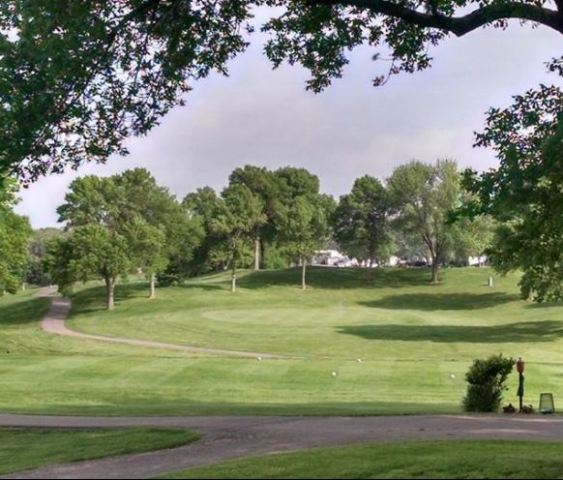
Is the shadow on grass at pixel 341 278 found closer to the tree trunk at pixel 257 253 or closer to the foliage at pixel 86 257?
the tree trunk at pixel 257 253

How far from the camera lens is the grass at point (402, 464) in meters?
7.43

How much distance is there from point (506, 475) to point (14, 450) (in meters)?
9.30

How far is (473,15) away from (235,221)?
70.5 metres

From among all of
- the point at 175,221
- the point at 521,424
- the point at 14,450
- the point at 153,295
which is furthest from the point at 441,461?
the point at 175,221

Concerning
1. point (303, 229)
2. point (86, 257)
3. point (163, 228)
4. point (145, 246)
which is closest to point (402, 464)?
point (86, 257)

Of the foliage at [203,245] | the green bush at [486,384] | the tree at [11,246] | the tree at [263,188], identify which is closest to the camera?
the green bush at [486,384]

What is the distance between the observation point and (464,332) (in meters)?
50.2

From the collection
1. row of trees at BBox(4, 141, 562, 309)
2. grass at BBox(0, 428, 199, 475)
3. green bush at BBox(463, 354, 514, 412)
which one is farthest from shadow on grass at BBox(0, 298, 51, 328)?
green bush at BBox(463, 354, 514, 412)

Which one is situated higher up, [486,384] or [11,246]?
[11,246]

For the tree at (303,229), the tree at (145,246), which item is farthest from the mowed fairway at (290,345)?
the tree at (303,229)

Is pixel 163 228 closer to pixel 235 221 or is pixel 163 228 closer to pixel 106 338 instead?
pixel 235 221

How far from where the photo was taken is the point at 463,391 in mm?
25328

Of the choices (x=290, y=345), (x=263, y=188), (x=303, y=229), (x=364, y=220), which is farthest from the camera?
(x=263, y=188)

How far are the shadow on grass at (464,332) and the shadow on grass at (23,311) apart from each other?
1187 inches
